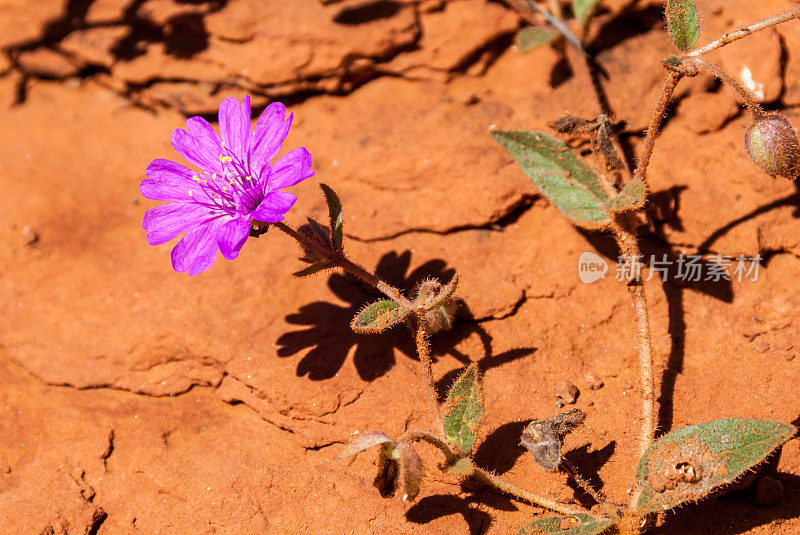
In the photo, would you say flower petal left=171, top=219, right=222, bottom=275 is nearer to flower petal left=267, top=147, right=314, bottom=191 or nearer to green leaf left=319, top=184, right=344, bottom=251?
flower petal left=267, top=147, right=314, bottom=191

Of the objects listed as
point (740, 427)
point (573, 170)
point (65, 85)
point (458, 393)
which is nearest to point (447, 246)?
point (573, 170)

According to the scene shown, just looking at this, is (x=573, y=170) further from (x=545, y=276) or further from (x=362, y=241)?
(x=362, y=241)

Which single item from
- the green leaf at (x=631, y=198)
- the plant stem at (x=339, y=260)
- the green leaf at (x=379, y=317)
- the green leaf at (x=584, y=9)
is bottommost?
the green leaf at (x=379, y=317)

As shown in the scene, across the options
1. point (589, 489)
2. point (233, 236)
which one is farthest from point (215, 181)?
point (589, 489)

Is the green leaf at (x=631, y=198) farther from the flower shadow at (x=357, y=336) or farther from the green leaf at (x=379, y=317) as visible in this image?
the green leaf at (x=379, y=317)

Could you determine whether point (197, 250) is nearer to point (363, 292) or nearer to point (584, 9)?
point (363, 292)

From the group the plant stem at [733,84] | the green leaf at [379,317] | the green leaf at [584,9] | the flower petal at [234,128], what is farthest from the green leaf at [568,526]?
the green leaf at [584,9]
